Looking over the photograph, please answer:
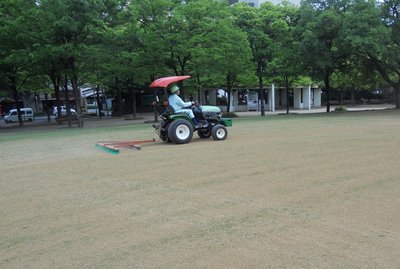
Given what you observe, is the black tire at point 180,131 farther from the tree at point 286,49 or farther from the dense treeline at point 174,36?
the tree at point 286,49

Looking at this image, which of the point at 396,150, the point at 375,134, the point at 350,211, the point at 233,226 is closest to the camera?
the point at 233,226

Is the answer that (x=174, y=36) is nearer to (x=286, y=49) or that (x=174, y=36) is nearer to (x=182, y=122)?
(x=286, y=49)

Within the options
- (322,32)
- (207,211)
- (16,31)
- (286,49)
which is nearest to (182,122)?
(207,211)

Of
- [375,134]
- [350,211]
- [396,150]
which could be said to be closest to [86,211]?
[350,211]

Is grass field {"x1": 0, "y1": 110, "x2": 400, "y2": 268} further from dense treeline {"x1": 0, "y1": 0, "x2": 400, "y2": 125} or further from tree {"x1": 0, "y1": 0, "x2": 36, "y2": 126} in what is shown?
tree {"x1": 0, "y1": 0, "x2": 36, "y2": 126}

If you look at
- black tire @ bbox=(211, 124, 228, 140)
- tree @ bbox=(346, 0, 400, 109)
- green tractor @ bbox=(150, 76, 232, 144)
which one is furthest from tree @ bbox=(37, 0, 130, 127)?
tree @ bbox=(346, 0, 400, 109)

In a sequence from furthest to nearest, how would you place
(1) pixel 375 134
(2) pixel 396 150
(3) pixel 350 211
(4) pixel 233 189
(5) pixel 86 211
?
(1) pixel 375 134 < (2) pixel 396 150 < (4) pixel 233 189 < (5) pixel 86 211 < (3) pixel 350 211

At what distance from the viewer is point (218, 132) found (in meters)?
13.1

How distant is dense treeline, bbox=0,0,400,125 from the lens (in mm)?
23312

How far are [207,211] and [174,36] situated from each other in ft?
65.4

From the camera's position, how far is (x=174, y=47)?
24.5m

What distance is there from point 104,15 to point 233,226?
81.1ft

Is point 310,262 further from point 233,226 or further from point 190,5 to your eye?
point 190,5

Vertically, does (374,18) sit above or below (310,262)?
above
